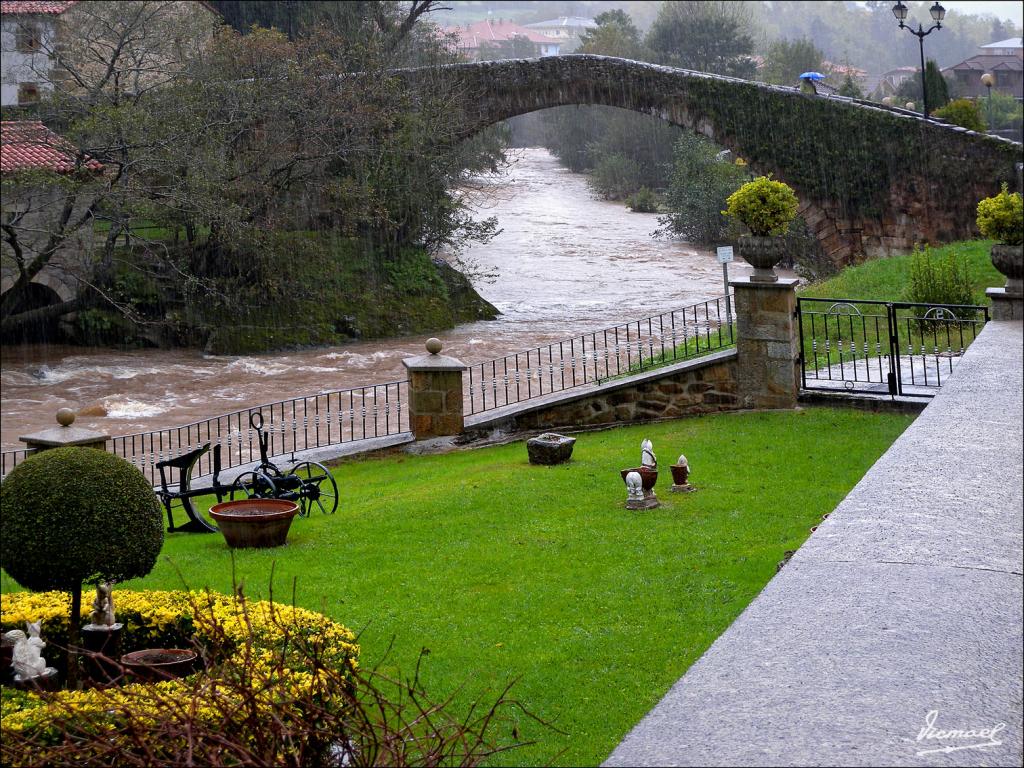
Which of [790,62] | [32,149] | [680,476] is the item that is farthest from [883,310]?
[790,62]

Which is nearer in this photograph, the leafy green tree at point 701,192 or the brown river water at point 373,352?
the brown river water at point 373,352

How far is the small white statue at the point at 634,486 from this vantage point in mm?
9414

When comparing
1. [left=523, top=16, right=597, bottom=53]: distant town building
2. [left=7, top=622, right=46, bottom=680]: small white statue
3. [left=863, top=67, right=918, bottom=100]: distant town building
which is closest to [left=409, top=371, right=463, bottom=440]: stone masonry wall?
[left=7, top=622, right=46, bottom=680]: small white statue

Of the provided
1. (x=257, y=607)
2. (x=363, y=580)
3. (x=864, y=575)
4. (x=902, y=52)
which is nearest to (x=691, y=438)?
(x=363, y=580)

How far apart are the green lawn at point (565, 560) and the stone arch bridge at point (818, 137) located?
1465 centimetres

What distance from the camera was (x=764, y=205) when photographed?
1284cm

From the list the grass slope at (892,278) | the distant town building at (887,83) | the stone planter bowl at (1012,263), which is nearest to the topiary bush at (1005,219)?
the stone planter bowl at (1012,263)

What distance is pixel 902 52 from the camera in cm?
10300

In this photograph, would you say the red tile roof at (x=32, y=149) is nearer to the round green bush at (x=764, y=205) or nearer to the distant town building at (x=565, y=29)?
the round green bush at (x=764, y=205)

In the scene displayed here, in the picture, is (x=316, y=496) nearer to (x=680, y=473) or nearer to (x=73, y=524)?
(x=680, y=473)

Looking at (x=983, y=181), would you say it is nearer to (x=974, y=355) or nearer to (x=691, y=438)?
(x=691, y=438)

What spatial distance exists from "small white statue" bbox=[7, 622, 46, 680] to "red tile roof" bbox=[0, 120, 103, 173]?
20.3m

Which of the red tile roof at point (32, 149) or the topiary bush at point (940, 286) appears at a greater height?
the red tile roof at point (32, 149)

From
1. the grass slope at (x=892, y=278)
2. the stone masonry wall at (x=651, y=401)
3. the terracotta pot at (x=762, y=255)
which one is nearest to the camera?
the terracotta pot at (x=762, y=255)
